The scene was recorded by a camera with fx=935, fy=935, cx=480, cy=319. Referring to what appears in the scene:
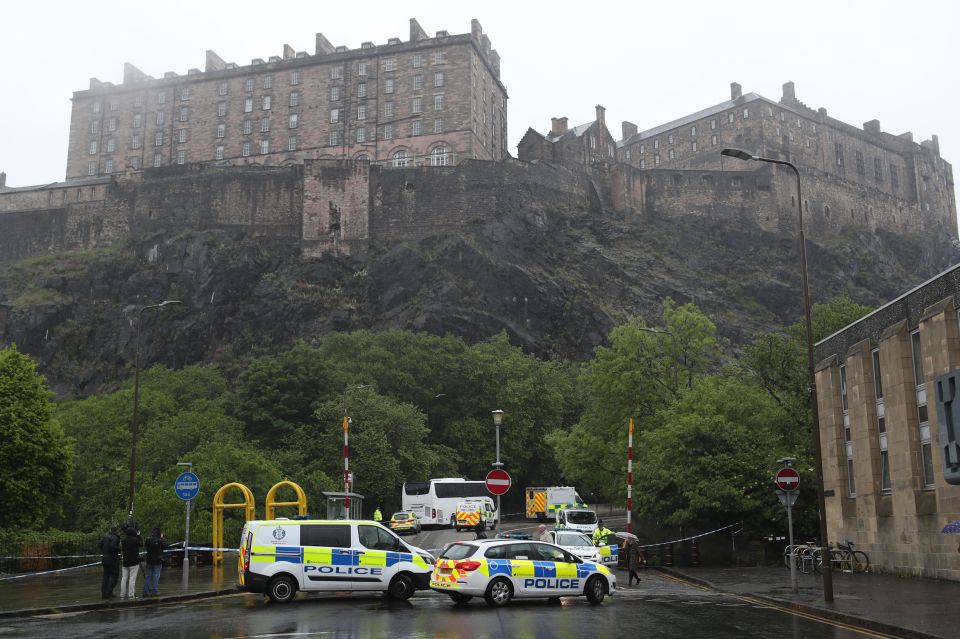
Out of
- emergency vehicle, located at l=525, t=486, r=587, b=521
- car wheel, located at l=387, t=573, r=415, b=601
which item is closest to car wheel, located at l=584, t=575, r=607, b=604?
car wheel, located at l=387, t=573, r=415, b=601

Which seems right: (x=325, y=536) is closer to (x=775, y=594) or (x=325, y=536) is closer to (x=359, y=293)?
(x=775, y=594)

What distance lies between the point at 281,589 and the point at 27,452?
23.5 meters

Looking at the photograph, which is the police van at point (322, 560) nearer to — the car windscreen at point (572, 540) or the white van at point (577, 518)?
the car windscreen at point (572, 540)

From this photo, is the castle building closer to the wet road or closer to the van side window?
the van side window

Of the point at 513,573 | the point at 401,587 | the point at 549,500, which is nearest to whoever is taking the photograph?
the point at 513,573

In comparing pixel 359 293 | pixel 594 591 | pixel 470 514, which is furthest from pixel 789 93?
pixel 594 591

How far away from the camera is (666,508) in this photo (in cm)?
3155

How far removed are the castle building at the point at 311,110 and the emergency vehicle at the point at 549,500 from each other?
44.0 metres

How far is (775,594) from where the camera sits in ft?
68.3

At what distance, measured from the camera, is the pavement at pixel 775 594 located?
1574 centimetres

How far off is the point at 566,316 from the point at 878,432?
5699 cm

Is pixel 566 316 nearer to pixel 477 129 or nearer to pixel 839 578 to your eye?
pixel 477 129

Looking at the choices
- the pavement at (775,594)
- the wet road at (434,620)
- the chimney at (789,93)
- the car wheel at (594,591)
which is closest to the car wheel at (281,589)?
the wet road at (434,620)

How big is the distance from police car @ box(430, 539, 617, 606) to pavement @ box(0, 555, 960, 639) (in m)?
1.21
